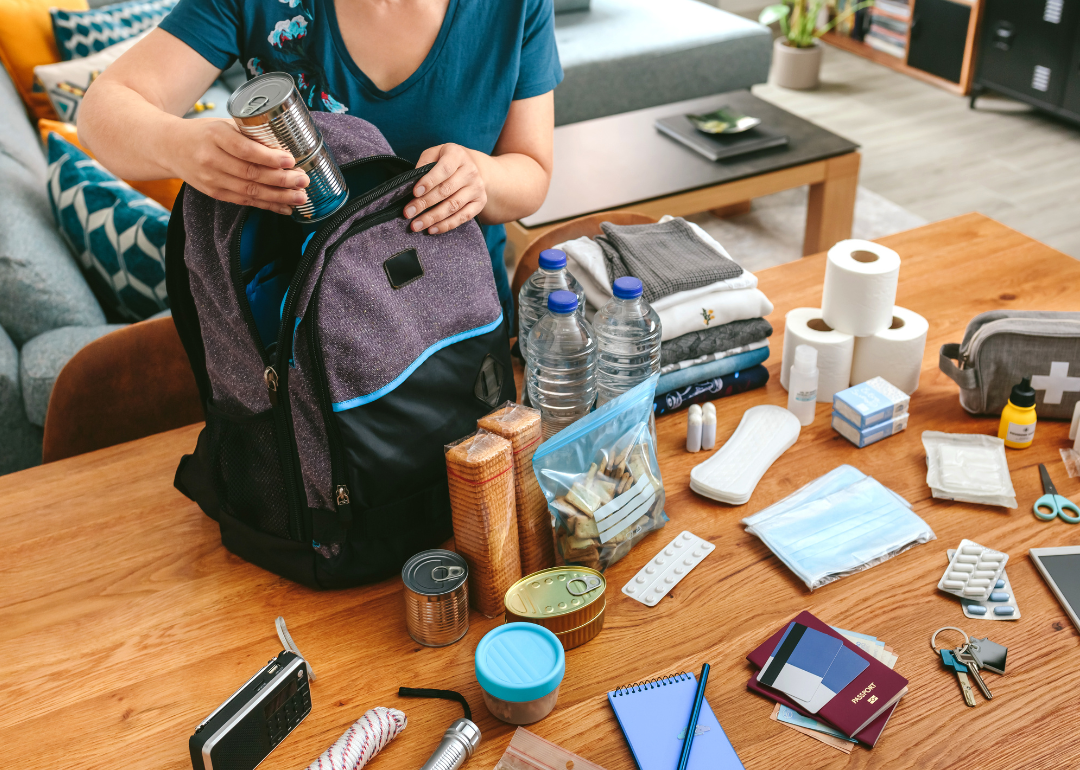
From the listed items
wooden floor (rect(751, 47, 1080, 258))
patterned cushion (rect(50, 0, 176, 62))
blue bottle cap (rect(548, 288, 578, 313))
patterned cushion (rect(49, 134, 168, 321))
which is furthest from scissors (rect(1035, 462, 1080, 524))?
patterned cushion (rect(50, 0, 176, 62))

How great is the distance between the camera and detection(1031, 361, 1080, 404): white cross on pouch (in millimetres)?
1093

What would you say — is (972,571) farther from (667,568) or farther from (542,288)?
(542,288)

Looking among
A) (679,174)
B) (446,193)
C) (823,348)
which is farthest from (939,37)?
(446,193)

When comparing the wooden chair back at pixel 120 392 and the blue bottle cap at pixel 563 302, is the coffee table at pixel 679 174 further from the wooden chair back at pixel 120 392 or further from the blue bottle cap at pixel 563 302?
the blue bottle cap at pixel 563 302

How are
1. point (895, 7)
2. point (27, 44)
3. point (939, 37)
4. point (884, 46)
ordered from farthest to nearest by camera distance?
1. point (884, 46)
2. point (895, 7)
3. point (939, 37)
4. point (27, 44)

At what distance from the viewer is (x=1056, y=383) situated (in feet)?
3.61

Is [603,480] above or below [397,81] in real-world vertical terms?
below

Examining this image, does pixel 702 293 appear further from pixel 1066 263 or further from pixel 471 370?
pixel 1066 263

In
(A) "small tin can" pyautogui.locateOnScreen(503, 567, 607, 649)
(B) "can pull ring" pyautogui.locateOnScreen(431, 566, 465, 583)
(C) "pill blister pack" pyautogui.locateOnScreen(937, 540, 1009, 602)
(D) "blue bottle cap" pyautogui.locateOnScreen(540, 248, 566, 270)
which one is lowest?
(C) "pill blister pack" pyautogui.locateOnScreen(937, 540, 1009, 602)

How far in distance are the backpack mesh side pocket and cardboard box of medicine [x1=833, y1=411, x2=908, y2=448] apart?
70cm

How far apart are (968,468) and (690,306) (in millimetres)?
395

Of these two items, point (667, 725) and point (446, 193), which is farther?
point (446, 193)

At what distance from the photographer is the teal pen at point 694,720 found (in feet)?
2.44

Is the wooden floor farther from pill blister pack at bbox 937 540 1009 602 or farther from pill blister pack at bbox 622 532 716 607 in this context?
pill blister pack at bbox 622 532 716 607
